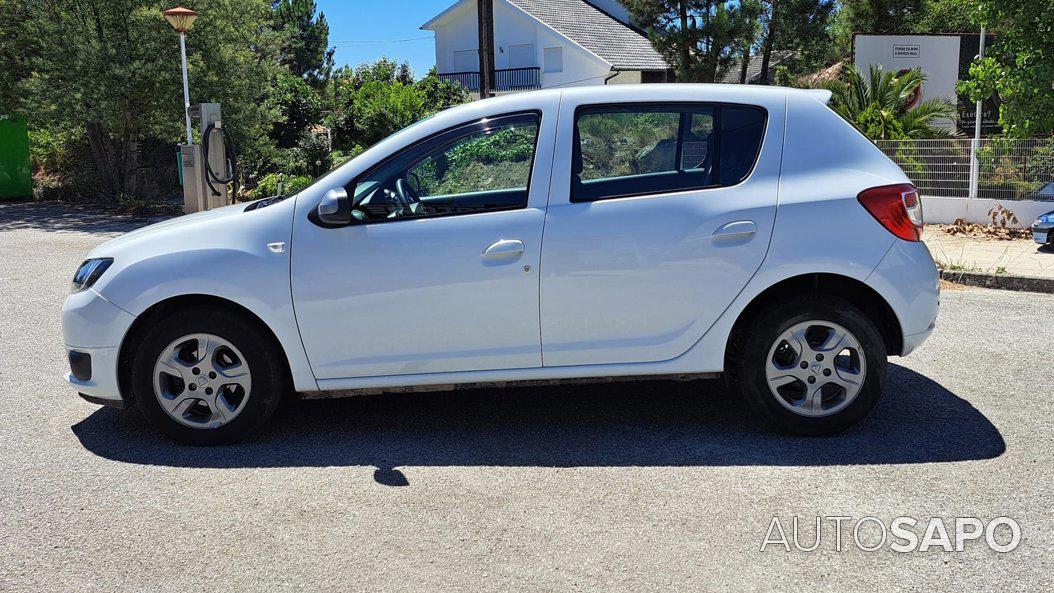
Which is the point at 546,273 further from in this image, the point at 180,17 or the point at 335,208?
the point at 180,17

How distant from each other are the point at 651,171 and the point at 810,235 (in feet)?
2.83

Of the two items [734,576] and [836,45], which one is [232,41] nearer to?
[734,576]

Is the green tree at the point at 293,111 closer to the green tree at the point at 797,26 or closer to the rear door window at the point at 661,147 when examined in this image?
the green tree at the point at 797,26

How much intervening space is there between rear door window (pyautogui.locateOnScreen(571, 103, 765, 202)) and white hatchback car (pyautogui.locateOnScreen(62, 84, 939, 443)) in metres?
0.01

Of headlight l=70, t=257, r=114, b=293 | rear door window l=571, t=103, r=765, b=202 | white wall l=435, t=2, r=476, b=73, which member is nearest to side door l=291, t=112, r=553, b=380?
rear door window l=571, t=103, r=765, b=202

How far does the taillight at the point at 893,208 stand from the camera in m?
4.78

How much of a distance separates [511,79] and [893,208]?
1618 inches

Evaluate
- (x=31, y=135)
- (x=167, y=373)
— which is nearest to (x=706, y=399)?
(x=167, y=373)

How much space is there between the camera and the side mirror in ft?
15.4

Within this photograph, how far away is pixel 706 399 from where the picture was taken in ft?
18.5

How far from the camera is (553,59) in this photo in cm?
4309

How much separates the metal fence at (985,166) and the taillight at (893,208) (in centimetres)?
Answer: 878

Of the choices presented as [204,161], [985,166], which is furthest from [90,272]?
[985,166]

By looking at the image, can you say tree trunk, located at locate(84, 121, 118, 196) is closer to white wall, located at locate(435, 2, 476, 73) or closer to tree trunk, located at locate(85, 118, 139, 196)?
tree trunk, located at locate(85, 118, 139, 196)
